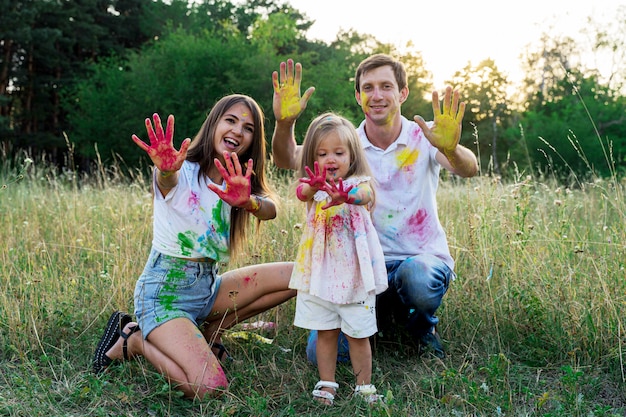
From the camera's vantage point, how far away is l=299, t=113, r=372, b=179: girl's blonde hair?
274 cm

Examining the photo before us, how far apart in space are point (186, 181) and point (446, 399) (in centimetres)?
165

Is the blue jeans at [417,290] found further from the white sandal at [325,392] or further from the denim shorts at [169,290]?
the denim shorts at [169,290]

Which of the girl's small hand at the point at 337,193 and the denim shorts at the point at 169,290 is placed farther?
the denim shorts at the point at 169,290

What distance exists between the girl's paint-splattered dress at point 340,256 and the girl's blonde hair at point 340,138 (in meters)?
0.10

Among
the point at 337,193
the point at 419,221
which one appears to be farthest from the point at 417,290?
the point at 337,193

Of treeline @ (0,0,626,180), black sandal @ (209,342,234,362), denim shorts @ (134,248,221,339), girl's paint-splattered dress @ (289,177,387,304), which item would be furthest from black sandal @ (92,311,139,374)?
treeline @ (0,0,626,180)

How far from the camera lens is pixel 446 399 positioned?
2600mm

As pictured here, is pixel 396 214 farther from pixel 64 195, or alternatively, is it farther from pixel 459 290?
pixel 64 195

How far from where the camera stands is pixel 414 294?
2934mm

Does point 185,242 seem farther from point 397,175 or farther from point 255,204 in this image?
point 397,175

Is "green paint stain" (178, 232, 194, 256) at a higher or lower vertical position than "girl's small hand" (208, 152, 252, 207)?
lower

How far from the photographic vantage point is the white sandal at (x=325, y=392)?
2.66 metres

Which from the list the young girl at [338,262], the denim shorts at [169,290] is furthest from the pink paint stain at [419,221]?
the denim shorts at [169,290]

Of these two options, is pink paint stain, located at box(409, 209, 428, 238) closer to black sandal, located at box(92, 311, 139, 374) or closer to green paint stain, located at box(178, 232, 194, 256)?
green paint stain, located at box(178, 232, 194, 256)
